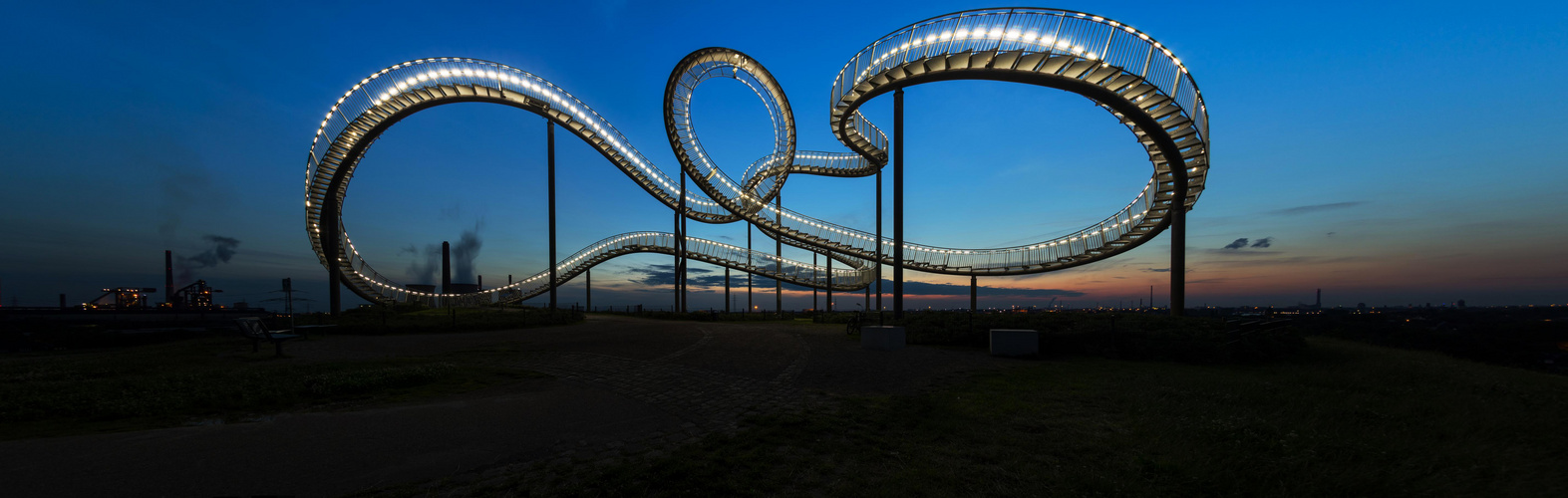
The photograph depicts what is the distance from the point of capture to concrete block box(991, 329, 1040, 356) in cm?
1372

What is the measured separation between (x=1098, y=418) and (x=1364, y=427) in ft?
8.61

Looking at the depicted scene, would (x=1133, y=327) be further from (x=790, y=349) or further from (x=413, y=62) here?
(x=413, y=62)

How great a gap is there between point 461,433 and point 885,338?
11413 mm

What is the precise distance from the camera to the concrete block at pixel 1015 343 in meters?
13.7

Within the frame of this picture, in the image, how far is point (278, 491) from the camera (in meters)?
4.18

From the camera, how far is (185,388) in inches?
309

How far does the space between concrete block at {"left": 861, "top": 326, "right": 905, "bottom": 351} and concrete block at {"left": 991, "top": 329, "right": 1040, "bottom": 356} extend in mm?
2532

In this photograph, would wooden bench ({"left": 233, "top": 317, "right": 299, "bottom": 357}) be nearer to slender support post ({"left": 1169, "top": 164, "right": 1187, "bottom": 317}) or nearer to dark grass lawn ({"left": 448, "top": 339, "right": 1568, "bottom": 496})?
dark grass lawn ({"left": 448, "top": 339, "right": 1568, "bottom": 496})

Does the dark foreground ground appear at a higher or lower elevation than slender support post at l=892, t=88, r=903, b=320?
lower

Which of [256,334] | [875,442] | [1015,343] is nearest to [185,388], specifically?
[256,334]

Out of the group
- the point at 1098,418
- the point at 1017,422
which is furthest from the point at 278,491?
the point at 1098,418

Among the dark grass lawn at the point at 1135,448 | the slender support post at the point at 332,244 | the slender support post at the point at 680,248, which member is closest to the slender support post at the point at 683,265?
the slender support post at the point at 680,248

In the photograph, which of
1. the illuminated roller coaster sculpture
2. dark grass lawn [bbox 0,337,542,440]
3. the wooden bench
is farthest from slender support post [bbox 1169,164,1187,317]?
the wooden bench

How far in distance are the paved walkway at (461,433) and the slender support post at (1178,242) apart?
45.3 feet
